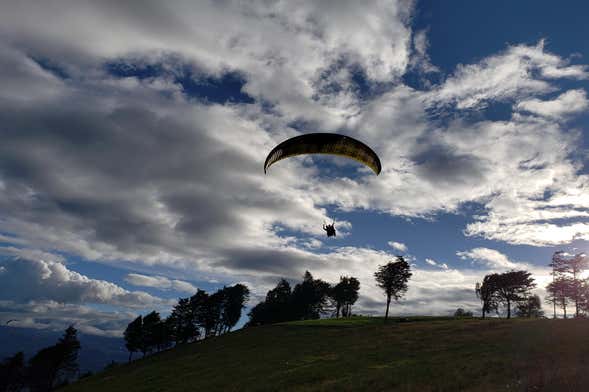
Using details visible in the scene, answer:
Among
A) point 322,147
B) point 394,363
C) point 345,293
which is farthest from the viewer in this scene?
point 345,293

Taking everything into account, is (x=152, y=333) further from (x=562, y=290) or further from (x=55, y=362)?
(x=562, y=290)

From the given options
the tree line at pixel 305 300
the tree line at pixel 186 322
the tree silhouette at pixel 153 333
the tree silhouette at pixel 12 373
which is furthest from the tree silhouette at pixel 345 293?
the tree silhouette at pixel 12 373

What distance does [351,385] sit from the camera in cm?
2794

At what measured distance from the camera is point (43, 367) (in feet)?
288

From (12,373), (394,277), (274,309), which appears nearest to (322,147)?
(394,277)

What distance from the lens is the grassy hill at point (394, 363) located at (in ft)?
78.5

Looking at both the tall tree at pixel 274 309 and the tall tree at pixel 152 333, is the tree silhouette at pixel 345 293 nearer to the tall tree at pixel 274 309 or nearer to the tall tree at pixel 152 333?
the tall tree at pixel 274 309

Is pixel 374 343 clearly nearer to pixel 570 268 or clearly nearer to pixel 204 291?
pixel 570 268

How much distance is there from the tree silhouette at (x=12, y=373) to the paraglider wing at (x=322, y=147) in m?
99.7

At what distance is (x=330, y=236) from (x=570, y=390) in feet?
49.3

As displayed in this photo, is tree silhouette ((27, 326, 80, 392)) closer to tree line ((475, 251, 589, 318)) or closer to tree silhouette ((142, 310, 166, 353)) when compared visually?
tree silhouette ((142, 310, 166, 353))

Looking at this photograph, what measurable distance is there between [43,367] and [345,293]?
80424 millimetres

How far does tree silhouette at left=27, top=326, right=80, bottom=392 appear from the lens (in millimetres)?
87562

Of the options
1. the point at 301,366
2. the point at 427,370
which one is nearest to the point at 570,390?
the point at 427,370
